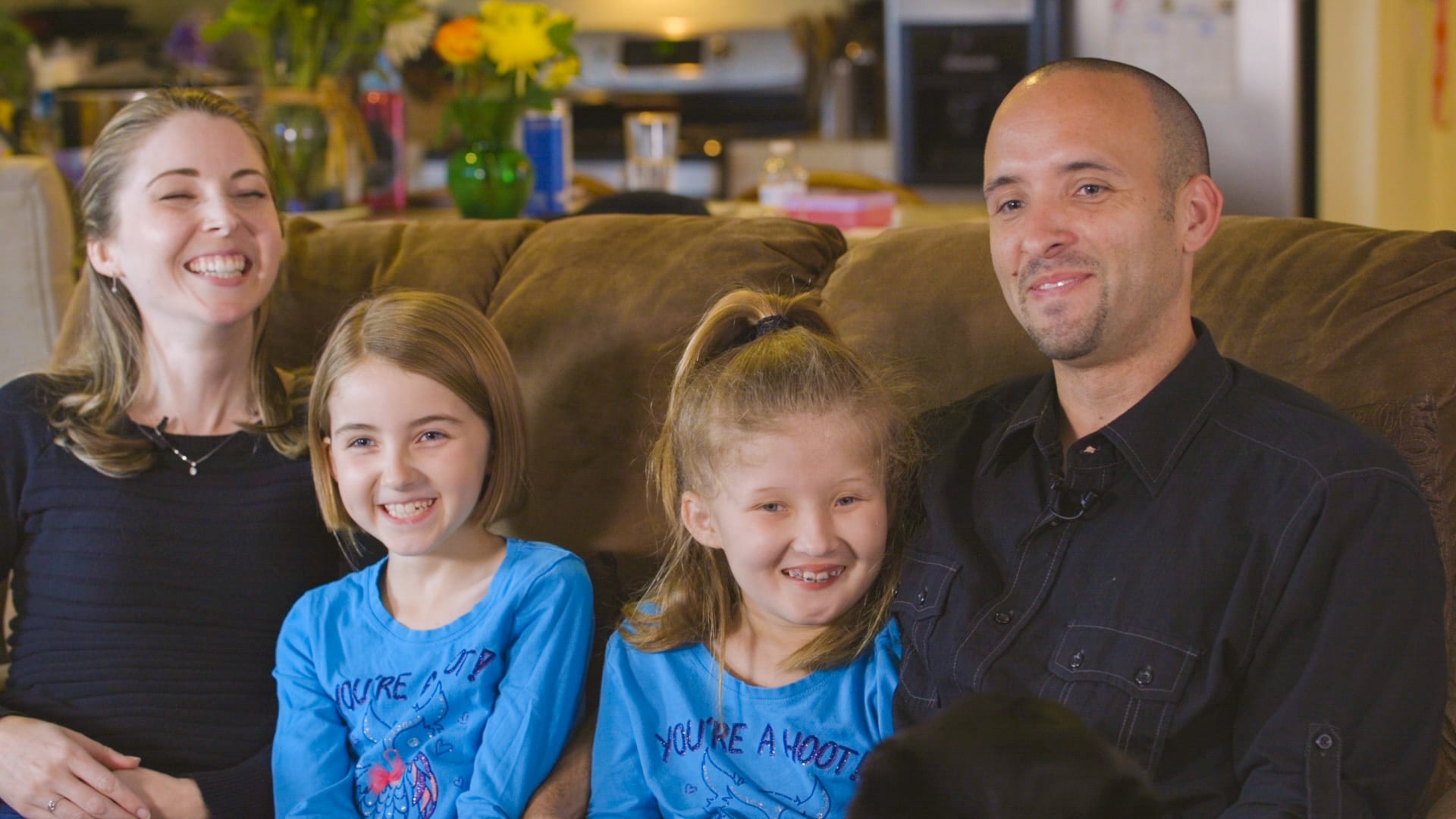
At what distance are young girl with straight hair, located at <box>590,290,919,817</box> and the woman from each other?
1.80 feet

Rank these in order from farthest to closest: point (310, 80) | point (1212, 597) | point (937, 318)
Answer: point (310, 80)
point (937, 318)
point (1212, 597)

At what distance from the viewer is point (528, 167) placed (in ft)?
9.71

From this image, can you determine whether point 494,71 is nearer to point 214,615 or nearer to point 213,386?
point 213,386

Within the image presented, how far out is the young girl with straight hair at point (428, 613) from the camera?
167 centimetres

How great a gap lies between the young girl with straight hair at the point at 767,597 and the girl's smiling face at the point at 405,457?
0.84 feet

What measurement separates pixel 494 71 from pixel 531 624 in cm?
165

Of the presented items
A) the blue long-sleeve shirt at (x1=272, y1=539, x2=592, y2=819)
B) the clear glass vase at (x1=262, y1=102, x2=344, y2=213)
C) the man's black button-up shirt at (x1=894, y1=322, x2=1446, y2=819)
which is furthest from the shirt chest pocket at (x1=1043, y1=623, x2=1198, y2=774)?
the clear glass vase at (x1=262, y1=102, x2=344, y2=213)

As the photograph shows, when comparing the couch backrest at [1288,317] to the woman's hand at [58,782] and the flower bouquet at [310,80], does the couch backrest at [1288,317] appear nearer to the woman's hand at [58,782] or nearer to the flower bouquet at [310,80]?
the woman's hand at [58,782]

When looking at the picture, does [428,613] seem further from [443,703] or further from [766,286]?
[766,286]

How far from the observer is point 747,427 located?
5.14 feet

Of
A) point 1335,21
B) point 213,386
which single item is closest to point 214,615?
point 213,386

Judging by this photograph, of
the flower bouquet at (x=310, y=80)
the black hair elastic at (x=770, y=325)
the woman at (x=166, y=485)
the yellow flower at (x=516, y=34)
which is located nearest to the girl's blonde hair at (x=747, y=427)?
the black hair elastic at (x=770, y=325)

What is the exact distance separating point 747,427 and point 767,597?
191 mm

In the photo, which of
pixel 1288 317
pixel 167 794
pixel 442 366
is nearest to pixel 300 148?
pixel 442 366
